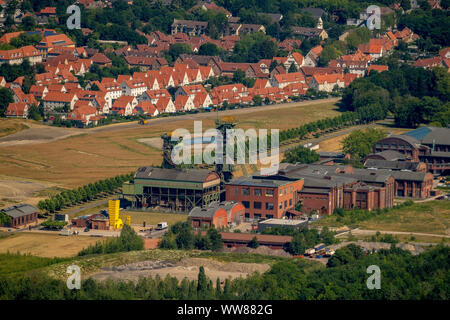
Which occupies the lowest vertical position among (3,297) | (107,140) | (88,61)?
(3,297)

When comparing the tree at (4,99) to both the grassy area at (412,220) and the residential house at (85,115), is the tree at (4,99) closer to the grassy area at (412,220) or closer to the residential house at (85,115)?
the residential house at (85,115)

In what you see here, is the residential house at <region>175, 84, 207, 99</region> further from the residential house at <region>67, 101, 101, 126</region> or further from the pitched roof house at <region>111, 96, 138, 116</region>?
the residential house at <region>67, 101, 101, 126</region>

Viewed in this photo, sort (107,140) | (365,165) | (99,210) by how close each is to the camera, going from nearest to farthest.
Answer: (99,210) < (365,165) < (107,140)

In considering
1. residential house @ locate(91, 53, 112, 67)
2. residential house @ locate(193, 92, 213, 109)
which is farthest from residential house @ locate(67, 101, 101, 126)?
residential house @ locate(91, 53, 112, 67)

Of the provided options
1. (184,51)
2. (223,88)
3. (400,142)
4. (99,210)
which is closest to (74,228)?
(99,210)

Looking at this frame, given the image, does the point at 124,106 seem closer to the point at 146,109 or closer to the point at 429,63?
the point at 146,109

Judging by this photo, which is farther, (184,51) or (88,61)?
(184,51)
